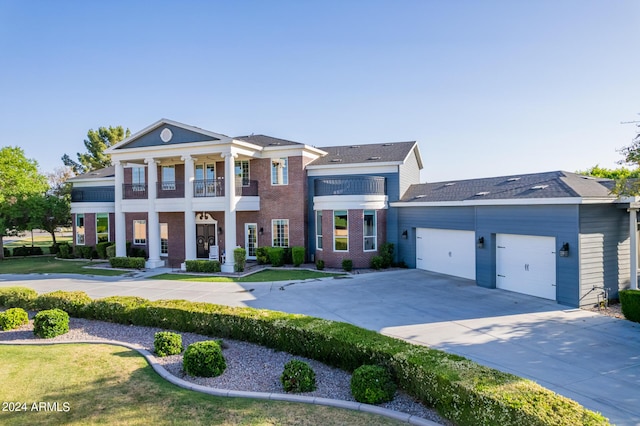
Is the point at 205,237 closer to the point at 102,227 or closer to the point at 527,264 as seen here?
the point at 102,227

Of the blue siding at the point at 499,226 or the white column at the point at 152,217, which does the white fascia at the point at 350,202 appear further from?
the white column at the point at 152,217

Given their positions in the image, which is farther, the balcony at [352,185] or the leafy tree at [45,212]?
the leafy tree at [45,212]

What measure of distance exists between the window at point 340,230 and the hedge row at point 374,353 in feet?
37.2

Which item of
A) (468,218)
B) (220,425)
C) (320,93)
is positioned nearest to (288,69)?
(320,93)

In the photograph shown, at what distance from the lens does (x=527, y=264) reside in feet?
46.1

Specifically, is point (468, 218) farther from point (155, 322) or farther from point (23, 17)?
point (23, 17)

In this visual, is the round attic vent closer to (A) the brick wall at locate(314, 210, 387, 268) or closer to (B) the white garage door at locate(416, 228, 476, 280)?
(A) the brick wall at locate(314, 210, 387, 268)

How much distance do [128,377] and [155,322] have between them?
10.9ft

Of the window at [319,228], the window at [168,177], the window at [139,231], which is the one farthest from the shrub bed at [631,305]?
the window at [139,231]

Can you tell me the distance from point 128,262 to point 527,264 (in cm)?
2054

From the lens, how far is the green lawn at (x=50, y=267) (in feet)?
70.7

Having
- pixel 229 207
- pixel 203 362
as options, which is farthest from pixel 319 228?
pixel 203 362

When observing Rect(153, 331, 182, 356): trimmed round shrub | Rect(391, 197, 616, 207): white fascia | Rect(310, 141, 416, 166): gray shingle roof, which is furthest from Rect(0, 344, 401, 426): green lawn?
Rect(310, 141, 416, 166): gray shingle roof

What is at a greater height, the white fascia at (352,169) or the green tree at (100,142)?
the green tree at (100,142)
